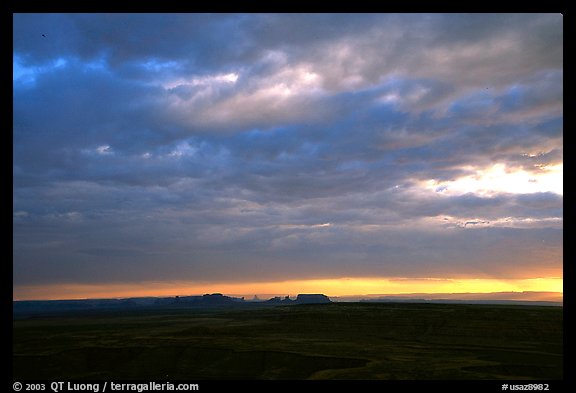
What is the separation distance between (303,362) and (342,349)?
1100cm

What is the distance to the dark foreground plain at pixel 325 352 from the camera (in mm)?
53312

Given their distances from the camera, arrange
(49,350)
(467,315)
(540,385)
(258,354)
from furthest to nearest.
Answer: (467,315) < (49,350) < (258,354) < (540,385)

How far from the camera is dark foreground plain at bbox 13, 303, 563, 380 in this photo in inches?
2099

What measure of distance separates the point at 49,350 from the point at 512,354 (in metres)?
72.1

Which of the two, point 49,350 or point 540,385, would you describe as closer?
point 540,385

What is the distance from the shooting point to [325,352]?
64500 mm

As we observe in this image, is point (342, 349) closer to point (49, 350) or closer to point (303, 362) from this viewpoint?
point (303, 362)

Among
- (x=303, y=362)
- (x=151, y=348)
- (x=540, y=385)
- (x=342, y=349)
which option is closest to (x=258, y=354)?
(x=303, y=362)
